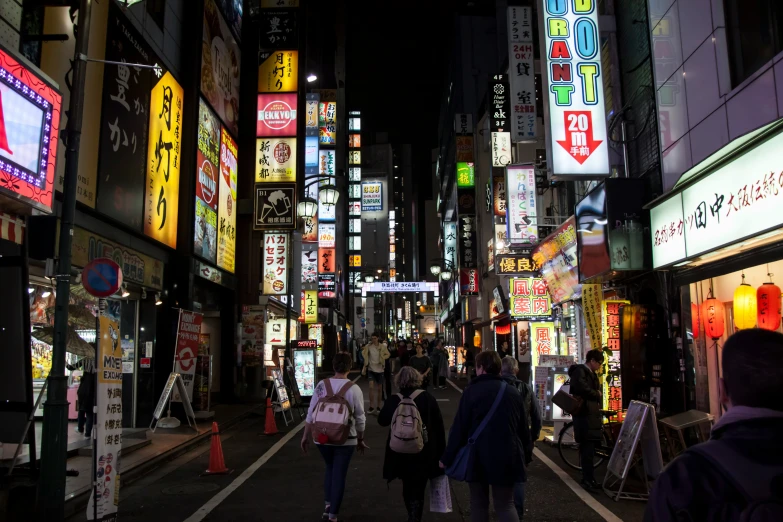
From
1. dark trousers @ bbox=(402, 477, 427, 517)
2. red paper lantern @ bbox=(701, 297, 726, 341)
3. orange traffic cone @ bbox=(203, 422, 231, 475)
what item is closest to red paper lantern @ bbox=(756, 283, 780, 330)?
red paper lantern @ bbox=(701, 297, 726, 341)

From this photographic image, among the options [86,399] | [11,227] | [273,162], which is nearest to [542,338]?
[273,162]

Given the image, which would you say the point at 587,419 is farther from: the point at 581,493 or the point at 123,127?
the point at 123,127

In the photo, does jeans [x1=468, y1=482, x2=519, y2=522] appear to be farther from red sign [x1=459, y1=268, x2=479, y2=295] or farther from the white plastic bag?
red sign [x1=459, y1=268, x2=479, y2=295]

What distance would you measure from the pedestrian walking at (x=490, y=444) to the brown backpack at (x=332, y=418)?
1386 millimetres

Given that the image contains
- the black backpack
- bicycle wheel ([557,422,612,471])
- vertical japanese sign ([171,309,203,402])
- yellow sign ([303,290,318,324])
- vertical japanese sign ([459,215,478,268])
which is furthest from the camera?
vertical japanese sign ([459,215,478,268])

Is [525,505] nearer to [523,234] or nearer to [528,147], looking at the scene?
[523,234]

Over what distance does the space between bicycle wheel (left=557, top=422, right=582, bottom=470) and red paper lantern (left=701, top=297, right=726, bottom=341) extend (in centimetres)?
271

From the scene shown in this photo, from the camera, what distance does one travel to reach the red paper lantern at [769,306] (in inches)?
314

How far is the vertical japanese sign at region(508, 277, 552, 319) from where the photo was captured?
21.9 metres

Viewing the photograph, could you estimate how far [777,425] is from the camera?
189 centimetres

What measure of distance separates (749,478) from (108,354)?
656cm

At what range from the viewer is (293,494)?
8.20 meters

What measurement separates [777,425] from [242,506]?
689 cm

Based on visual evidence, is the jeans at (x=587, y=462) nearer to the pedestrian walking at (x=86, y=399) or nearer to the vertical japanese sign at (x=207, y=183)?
the pedestrian walking at (x=86, y=399)
